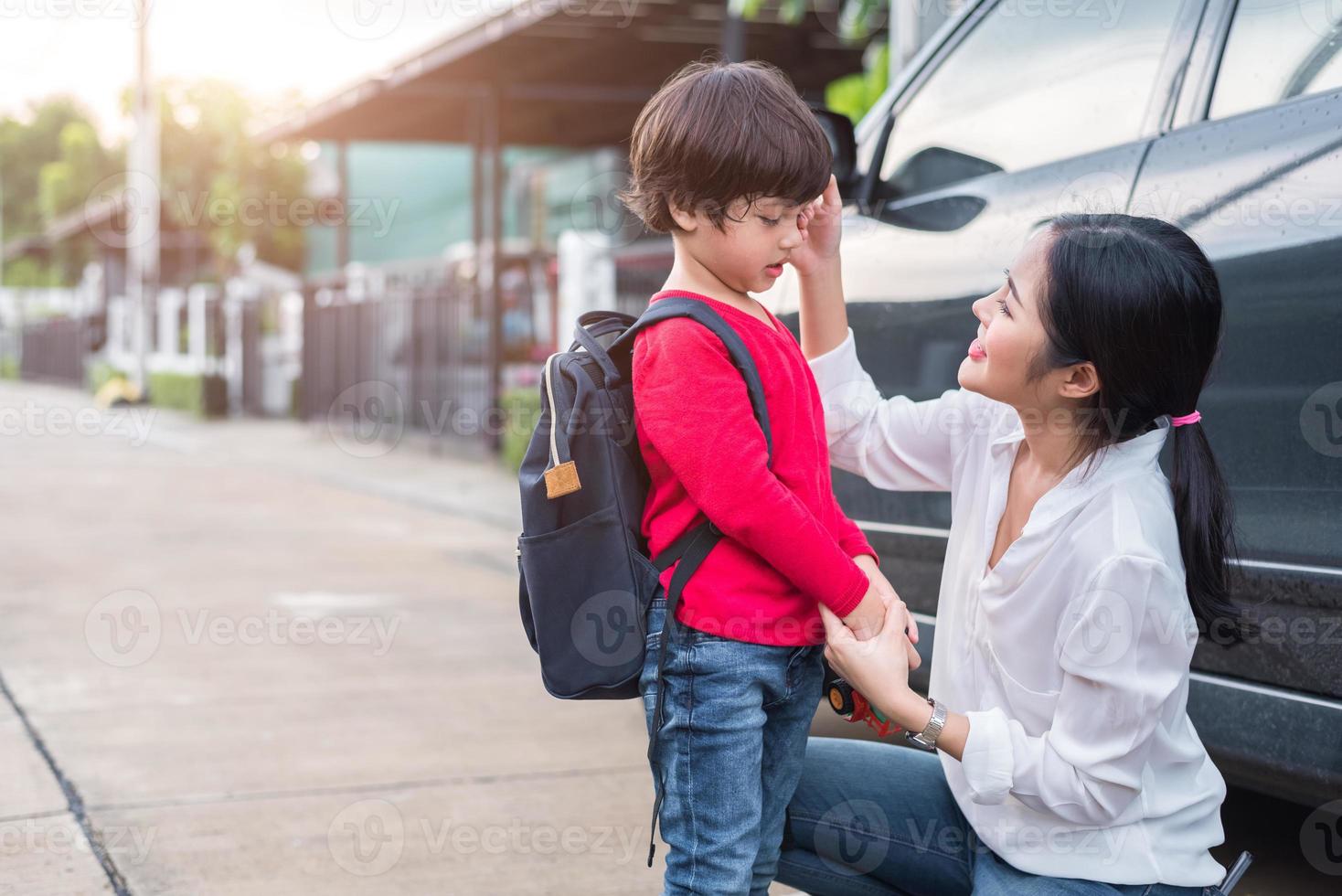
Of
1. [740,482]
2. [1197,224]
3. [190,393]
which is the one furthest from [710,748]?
[190,393]

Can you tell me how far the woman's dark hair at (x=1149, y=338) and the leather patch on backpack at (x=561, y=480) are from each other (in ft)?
2.10

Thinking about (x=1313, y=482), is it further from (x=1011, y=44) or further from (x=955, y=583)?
(x=1011, y=44)

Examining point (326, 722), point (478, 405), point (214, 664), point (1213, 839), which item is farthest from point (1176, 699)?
point (478, 405)

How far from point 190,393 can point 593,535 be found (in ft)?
70.4

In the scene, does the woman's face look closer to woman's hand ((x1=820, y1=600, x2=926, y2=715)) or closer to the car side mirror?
woman's hand ((x1=820, y1=600, x2=926, y2=715))

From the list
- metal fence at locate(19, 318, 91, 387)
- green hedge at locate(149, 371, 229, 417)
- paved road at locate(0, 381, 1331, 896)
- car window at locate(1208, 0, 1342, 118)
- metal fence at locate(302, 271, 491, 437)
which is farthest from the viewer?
metal fence at locate(19, 318, 91, 387)

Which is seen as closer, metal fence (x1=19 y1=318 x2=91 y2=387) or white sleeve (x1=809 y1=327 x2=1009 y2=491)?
white sleeve (x1=809 y1=327 x2=1009 y2=491)

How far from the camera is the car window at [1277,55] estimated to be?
2.48 meters

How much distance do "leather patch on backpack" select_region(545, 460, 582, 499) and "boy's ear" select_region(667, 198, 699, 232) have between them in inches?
14.0

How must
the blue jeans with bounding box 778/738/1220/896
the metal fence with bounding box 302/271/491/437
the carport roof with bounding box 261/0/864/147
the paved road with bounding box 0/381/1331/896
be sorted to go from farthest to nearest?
the metal fence with bounding box 302/271/491/437
the carport roof with bounding box 261/0/864/147
the paved road with bounding box 0/381/1331/896
the blue jeans with bounding box 778/738/1220/896

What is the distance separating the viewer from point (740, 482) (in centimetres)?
180

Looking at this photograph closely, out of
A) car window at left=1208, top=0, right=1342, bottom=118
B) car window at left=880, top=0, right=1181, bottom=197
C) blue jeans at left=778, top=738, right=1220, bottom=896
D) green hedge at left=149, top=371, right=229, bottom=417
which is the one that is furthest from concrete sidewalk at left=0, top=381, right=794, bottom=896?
green hedge at left=149, top=371, right=229, bottom=417

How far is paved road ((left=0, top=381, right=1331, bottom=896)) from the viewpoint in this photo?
10.2 ft

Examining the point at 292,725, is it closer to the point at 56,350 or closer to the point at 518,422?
the point at 518,422
